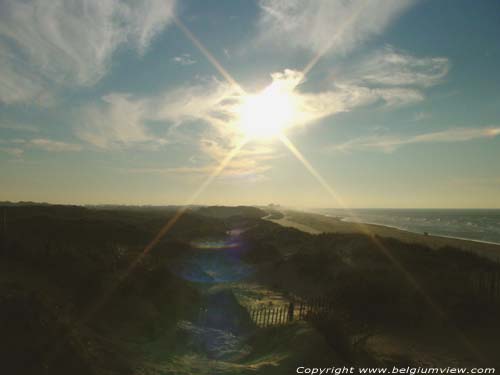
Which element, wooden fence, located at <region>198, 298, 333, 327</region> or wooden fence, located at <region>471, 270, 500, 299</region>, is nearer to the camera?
wooden fence, located at <region>198, 298, 333, 327</region>

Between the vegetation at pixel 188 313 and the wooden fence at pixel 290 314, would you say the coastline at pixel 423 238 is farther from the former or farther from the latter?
the wooden fence at pixel 290 314

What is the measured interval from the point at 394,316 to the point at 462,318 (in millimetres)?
2371

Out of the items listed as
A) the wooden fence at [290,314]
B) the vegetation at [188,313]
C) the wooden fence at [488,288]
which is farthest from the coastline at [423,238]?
the wooden fence at [290,314]

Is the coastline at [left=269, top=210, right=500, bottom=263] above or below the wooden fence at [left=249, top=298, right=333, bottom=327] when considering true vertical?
above

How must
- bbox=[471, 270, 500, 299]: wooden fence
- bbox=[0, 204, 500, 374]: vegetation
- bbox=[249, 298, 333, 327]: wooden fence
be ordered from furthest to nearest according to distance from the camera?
bbox=[471, 270, 500, 299]: wooden fence
bbox=[249, 298, 333, 327]: wooden fence
bbox=[0, 204, 500, 374]: vegetation

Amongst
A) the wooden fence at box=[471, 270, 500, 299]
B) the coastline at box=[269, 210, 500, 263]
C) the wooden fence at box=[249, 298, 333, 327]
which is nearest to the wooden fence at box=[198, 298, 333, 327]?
the wooden fence at box=[249, 298, 333, 327]

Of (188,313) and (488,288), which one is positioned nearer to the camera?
(188,313)

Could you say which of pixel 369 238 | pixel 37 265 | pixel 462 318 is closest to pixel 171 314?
pixel 37 265

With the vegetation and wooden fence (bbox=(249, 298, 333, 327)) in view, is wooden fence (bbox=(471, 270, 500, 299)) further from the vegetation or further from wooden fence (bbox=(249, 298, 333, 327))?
wooden fence (bbox=(249, 298, 333, 327))

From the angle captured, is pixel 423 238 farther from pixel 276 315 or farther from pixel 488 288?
pixel 276 315

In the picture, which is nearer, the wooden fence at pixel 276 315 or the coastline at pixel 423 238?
the wooden fence at pixel 276 315

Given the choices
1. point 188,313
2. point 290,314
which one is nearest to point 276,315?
point 290,314

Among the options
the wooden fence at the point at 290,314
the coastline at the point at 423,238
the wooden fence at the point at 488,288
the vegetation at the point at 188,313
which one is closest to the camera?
the vegetation at the point at 188,313

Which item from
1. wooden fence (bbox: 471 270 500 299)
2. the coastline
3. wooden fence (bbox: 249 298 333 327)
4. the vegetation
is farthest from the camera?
the coastline
